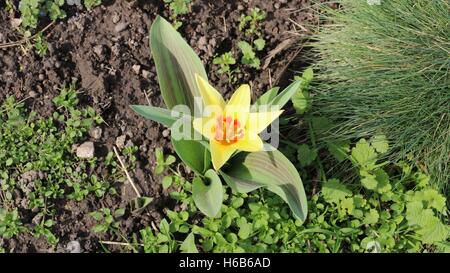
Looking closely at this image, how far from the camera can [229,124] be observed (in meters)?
1.63

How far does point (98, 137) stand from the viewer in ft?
6.73

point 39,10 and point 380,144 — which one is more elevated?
point 39,10

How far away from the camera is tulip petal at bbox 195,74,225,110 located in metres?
1.64

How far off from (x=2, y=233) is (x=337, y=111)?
1.23 metres

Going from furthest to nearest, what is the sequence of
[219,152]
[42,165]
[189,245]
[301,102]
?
[301,102] < [42,165] < [189,245] < [219,152]

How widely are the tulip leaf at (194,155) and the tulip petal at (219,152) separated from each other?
0.48ft

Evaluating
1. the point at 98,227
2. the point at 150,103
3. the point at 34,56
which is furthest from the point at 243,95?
the point at 34,56

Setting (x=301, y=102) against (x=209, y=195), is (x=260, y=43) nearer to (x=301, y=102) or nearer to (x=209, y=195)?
(x=301, y=102)

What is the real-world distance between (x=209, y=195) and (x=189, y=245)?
0.75ft

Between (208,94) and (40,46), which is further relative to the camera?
(40,46)

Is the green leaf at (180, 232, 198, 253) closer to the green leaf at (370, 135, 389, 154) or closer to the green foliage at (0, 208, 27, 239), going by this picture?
the green foliage at (0, 208, 27, 239)

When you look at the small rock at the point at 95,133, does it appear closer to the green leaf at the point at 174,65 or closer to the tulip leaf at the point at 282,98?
the green leaf at the point at 174,65

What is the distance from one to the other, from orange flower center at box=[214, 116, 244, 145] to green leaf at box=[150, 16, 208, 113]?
186 millimetres

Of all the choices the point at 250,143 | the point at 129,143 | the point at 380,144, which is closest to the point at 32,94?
the point at 129,143
